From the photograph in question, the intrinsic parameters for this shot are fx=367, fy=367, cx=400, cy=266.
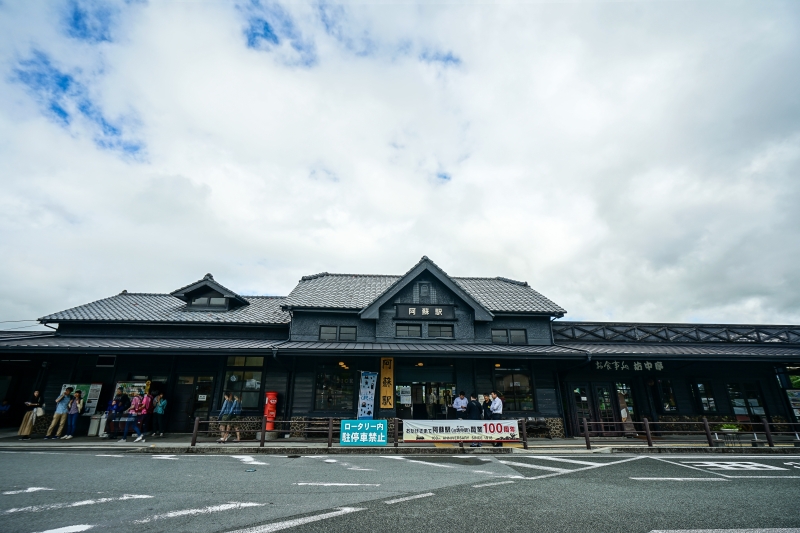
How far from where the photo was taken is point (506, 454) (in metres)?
11.6

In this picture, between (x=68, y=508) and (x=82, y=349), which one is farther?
(x=82, y=349)

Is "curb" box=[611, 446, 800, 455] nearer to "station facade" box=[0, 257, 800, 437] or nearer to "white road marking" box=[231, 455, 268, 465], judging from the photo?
"station facade" box=[0, 257, 800, 437]

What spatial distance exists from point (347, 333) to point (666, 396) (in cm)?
1532

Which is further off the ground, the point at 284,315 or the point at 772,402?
the point at 284,315

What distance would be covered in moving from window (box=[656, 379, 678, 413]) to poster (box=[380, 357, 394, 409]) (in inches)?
498

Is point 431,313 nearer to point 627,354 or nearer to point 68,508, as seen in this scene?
point 627,354

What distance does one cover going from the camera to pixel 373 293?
19.3 meters

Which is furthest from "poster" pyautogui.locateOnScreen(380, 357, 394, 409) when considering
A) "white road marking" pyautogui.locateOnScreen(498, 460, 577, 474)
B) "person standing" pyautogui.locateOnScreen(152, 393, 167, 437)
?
"person standing" pyautogui.locateOnScreen(152, 393, 167, 437)

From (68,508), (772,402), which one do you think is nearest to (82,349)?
(68,508)

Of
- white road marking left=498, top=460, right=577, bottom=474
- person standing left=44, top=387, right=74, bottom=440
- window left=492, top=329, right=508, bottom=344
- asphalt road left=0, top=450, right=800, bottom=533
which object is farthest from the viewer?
window left=492, top=329, right=508, bottom=344

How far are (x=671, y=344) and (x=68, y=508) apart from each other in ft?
74.3

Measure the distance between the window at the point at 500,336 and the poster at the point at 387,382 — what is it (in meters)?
5.20

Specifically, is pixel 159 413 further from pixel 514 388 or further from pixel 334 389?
pixel 514 388

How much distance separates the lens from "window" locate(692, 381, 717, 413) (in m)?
17.1
